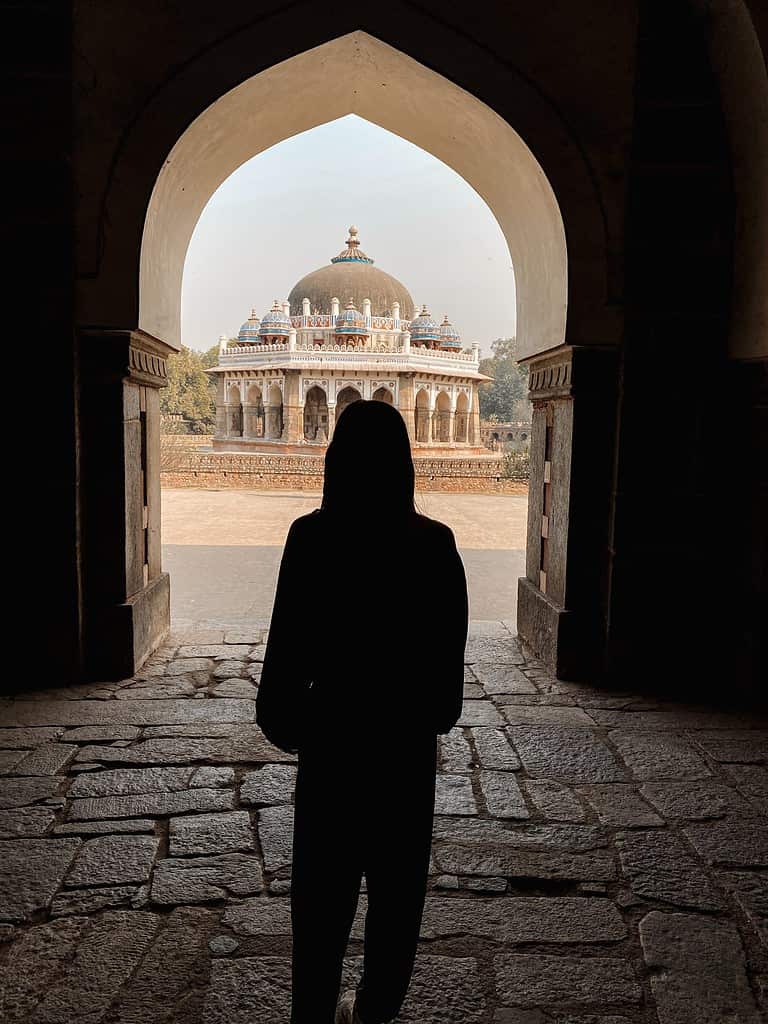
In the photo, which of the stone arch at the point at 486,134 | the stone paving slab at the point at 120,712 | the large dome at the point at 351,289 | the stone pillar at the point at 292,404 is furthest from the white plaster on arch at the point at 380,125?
the large dome at the point at 351,289

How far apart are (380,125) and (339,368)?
26.6m

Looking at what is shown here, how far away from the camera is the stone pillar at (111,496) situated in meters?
4.37

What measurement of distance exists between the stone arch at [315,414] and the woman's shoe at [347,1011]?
32.4 meters

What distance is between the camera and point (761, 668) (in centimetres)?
434

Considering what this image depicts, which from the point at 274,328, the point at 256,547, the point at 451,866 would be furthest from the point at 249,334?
the point at 451,866

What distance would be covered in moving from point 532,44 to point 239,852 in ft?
13.5

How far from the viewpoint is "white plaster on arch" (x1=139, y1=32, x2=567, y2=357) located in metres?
4.47

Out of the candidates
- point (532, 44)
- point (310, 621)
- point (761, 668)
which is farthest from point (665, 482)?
point (310, 621)

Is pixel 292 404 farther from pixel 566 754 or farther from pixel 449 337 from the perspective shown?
pixel 566 754

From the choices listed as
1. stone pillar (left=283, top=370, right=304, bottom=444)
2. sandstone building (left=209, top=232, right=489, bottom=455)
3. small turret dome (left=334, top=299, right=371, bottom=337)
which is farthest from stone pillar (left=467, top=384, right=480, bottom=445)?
stone pillar (left=283, top=370, right=304, bottom=444)

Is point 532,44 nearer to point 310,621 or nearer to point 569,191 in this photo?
point 569,191

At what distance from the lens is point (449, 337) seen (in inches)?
1453

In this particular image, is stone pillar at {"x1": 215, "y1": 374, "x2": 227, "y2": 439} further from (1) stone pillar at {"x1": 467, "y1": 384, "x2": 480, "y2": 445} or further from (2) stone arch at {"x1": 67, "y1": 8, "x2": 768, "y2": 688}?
(2) stone arch at {"x1": 67, "y1": 8, "x2": 768, "y2": 688}

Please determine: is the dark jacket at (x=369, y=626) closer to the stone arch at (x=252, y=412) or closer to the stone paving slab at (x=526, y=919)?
the stone paving slab at (x=526, y=919)
